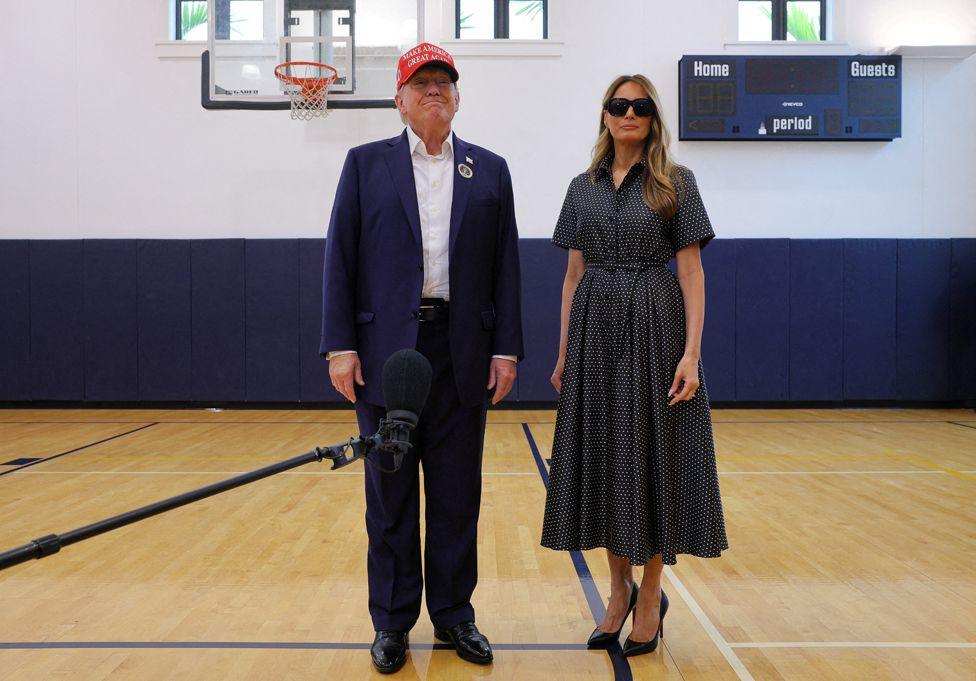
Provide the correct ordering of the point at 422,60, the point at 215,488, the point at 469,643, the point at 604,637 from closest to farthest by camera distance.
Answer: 1. the point at 215,488
2. the point at 422,60
3. the point at 469,643
4. the point at 604,637

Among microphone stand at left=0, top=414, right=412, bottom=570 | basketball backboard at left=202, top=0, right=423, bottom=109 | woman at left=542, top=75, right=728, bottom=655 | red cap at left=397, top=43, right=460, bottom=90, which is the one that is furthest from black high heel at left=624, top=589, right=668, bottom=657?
basketball backboard at left=202, top=0, right=423, bottom=109

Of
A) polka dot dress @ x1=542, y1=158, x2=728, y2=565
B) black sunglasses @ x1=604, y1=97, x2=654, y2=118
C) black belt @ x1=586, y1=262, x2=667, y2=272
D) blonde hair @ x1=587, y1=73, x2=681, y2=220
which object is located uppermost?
black sunglasses @ x1=604, y1=97, x2=654, y2=118

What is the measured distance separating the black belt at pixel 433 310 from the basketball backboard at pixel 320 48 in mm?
5283

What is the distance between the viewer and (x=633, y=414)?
2.08 m

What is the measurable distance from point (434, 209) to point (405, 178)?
0.12 m

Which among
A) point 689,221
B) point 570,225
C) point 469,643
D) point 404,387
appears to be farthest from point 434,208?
point 469,643

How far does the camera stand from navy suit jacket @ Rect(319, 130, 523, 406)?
2080 mm

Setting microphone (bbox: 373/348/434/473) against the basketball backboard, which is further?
the basketball backboard

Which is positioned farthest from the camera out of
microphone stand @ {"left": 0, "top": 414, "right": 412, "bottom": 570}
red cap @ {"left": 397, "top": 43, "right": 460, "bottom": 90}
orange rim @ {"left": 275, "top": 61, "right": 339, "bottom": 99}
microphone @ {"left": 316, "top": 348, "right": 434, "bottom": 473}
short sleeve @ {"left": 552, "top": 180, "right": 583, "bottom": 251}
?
orange rim @ {"left": 275, "top": 61, "right": 339, "bottom": 99}

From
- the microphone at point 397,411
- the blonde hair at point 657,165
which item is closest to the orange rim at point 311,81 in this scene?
the blonde hair at point 657,165

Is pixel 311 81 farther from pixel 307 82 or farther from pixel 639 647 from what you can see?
pixel 639 647

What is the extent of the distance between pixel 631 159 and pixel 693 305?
1.52 ft

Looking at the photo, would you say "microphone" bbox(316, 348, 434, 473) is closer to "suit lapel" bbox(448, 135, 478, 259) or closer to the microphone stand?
the microphone stand

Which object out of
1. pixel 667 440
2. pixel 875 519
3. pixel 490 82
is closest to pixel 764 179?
pixel 490 82
